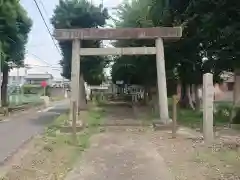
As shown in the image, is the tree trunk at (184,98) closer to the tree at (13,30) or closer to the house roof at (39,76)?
the tree at (13,30)

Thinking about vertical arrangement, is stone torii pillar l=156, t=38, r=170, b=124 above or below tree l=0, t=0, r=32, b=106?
below

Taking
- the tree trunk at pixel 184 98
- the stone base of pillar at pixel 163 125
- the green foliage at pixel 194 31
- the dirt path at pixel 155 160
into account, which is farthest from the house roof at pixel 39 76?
the dirt path at pixel 155 160

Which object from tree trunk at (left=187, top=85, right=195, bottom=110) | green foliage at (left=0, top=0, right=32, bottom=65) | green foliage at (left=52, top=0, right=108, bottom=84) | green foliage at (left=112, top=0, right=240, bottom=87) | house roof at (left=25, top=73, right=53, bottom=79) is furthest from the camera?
house roof at (left=25, top=73, right=53, bottom=79)

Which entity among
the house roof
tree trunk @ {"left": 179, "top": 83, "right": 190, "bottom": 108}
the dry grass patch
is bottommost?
the dry grass patch

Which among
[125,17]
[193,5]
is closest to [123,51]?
[193,5]

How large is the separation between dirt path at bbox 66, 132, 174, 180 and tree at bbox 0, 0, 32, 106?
664 inches

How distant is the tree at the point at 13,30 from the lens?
27972 millimetres

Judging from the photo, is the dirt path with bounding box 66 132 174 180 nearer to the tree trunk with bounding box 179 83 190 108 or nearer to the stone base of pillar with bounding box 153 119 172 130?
the stone base of pillar with bounding box 153 119 172 130

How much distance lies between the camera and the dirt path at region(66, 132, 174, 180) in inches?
333

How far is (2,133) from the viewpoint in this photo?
1694 centimetres

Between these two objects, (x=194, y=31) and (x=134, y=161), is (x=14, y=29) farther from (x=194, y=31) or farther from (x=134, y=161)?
(x=134, y=161)

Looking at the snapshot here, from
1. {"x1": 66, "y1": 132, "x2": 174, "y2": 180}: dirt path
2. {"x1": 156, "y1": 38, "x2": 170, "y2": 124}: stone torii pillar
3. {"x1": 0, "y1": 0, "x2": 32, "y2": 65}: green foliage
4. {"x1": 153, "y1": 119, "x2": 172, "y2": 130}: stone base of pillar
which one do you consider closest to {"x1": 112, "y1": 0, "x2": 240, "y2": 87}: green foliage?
{"x1": 156, "y1": 38, "x2": 170, "y2": 124}: stone torii pillar

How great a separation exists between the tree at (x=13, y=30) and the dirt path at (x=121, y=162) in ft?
55.3

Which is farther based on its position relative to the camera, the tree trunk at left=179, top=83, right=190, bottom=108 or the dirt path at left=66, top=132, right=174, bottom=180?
the tree trunk at left=179, top=83, right=190, bottom=108
